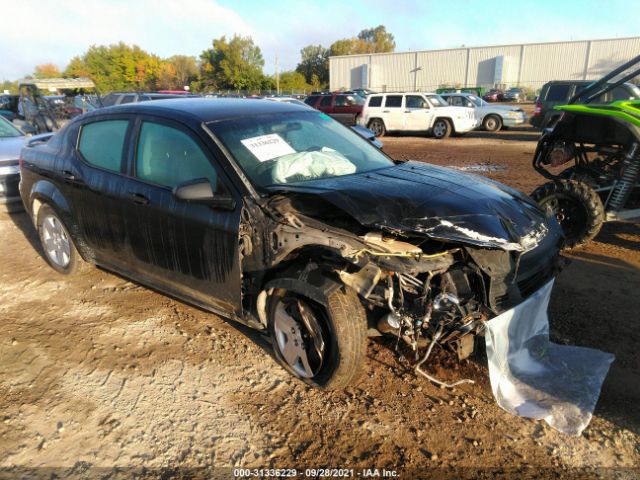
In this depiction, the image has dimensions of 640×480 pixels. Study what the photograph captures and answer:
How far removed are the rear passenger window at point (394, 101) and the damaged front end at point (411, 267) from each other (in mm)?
15936

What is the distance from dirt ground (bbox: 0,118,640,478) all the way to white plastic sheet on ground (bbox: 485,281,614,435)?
8 centimetres

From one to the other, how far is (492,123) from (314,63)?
208 feet

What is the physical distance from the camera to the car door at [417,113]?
57.1 feet

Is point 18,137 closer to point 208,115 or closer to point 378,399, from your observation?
point 208,115

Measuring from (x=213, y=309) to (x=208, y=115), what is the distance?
4.64 ft

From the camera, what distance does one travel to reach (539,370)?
2963 mm

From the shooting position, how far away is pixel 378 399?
2.87 metres

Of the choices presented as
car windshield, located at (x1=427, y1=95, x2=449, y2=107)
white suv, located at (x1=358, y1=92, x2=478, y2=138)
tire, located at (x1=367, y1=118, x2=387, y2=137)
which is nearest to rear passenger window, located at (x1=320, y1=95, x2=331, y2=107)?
white suv, located at (x1=358, y1=92, x2=478, y2=138)

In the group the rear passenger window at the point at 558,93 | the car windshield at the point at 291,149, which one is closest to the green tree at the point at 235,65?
the rear passenger window at the point at 558,93

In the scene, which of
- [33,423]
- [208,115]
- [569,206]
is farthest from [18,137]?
[569,206]

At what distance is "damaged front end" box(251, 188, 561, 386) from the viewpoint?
2609mm

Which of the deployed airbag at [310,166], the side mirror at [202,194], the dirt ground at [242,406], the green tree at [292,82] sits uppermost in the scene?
the green tree at [292,82]

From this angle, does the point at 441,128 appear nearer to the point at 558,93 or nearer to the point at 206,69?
the point at 558,93

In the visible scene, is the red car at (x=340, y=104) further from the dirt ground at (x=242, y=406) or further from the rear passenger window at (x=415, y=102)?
the dirt ground at (x=242, y=406)
